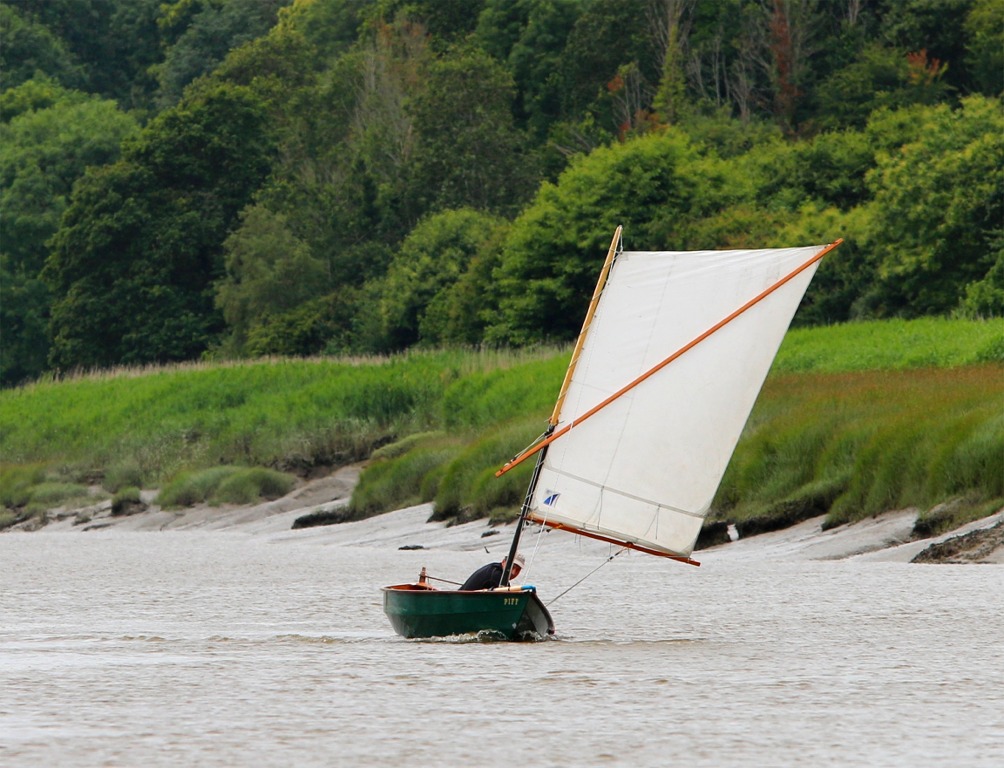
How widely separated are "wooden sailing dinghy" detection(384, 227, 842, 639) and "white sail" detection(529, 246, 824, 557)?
0.01 metres

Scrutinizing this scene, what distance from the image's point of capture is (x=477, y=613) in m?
19.2

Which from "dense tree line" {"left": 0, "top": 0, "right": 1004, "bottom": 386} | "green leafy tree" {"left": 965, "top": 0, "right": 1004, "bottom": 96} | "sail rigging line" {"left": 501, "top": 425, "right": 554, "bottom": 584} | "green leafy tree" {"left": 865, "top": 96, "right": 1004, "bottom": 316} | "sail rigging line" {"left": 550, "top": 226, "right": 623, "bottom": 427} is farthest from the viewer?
"green leafy tree" {"left": 965, "top": 0, "right": 1004, "bottom": 96}

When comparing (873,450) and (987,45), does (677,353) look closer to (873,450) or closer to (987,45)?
(873,450)

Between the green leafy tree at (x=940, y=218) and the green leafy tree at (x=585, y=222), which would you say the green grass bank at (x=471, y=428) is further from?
the green leafy tree at (x=940, y=218)

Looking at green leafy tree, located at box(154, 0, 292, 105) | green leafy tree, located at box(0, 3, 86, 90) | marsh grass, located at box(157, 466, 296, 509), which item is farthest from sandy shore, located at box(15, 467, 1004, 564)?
green leafy tree, located at box(0, 3, 86, 90)

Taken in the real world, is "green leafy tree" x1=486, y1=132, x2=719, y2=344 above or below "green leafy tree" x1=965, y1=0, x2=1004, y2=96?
below

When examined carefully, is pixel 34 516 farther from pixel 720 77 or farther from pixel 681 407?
pixel 720 77

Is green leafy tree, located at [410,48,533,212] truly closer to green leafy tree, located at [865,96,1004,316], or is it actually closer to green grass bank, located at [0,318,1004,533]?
green grass bank, located at [0,318,1004,533]

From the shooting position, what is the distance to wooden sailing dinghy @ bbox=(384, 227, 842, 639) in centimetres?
2014

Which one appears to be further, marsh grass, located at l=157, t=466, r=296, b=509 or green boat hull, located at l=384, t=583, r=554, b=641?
marsh grass, located at l=157, t=466, r=296, b=509

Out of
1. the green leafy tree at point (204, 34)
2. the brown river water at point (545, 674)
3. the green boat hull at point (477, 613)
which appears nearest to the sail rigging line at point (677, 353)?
the green boat hull at point (477, 613)

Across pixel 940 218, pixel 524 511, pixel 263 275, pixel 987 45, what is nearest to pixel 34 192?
Result: pixel 263 275

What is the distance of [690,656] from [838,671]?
1678 mm

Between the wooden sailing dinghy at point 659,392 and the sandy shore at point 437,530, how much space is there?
238 inches
